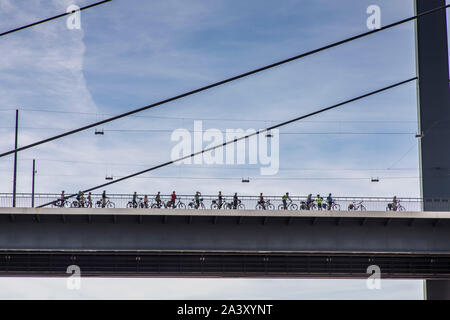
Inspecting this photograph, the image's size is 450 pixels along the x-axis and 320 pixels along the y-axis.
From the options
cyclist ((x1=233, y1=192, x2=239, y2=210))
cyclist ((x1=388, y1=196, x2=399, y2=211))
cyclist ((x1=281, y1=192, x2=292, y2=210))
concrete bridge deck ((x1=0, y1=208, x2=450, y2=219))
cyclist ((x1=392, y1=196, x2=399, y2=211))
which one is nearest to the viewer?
concrete bridge deck ((x1=0, y1=208, x2=450, y2=219))

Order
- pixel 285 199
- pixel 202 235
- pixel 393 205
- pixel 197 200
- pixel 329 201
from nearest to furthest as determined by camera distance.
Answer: pixel 202 235, pixel 197 200, pixel 393 205, pixel 329 201, pixel 285 199

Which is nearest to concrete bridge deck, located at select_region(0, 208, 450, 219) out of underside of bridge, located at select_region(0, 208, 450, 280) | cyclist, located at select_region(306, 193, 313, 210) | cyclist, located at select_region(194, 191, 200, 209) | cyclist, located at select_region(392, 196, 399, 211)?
underside of bridge, located at select_region(0, 208, 450, 280)

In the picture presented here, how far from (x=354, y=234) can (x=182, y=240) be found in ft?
29.8

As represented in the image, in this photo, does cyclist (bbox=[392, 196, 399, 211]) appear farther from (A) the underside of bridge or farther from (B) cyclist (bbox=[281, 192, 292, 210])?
(B) cyclist (bbox=[281, 192, 292, 210])

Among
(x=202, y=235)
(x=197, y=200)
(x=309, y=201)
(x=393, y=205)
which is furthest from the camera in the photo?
(x=309, y=201)

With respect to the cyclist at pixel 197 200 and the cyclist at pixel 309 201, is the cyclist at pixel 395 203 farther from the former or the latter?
the cyclist at pixel 197 200

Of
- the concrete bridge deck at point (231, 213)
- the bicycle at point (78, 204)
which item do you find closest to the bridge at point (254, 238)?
the concrete bridge deck at point (231, 213)

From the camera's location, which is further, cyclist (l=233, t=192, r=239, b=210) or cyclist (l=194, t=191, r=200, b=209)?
cyclist (l=233, t=192, r=239, b=210)

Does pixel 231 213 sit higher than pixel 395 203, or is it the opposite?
pixel 395 203

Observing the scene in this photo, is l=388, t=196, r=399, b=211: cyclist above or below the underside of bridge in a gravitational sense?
above

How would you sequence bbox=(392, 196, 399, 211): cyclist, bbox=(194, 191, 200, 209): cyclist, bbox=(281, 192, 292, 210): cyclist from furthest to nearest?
bbox=(281, 192, 292, 210): cyclist
bbox=(194, 191, 200, 209): cyclist
bbox=(392, 196, 399, 211): cyclist

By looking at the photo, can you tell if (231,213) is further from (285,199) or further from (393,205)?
(393,205)

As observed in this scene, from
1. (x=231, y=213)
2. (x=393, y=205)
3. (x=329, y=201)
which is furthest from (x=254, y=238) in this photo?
(x=393, y=205)
